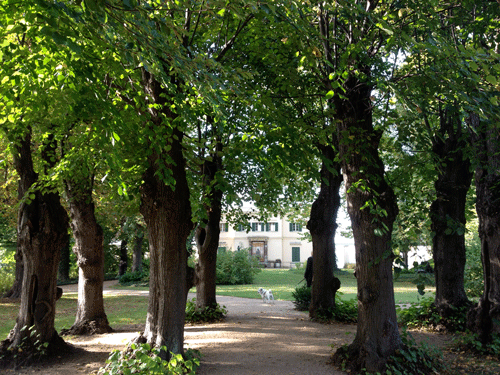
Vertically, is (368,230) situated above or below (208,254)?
above

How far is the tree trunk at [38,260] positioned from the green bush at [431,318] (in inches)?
315

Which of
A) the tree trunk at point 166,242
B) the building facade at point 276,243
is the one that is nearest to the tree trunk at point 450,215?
the tree trunk at point 166,242

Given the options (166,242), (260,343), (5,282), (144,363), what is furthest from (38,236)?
(5,282)

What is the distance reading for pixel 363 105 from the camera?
23.1 ft

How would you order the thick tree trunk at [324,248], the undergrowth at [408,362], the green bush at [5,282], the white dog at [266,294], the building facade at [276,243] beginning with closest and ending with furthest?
the undergrowth at [408,362] → the thick tree trunk at [324,248] → the white dog at [266,294] → the green bush at [5,282] → the building facade at [276,243]

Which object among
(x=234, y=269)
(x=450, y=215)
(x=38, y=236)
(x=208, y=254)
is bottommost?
(x=234, y=269)

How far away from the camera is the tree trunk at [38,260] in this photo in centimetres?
755

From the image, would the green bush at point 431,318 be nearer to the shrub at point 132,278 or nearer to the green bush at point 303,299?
the green bush at point 303,299

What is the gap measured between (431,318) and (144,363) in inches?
298

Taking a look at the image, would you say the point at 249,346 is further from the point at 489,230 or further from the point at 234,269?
the point at 234,269

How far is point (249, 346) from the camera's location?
837cm

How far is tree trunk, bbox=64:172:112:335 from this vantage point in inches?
382

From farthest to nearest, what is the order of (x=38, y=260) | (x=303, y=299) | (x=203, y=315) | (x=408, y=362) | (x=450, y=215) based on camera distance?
(x=303, y=299) → (x=203, y=315) → (x=450, y=215) → (x=38, y=260) → (x=408, y=362)

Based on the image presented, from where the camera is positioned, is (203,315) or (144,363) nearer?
(144,363)
